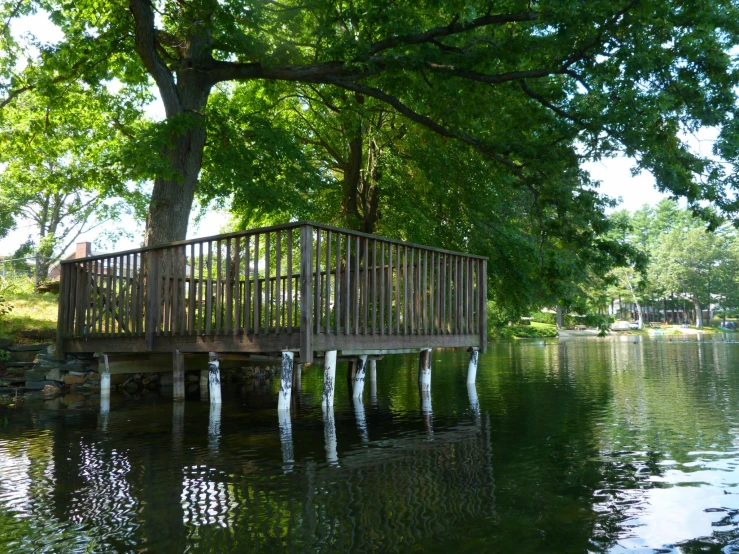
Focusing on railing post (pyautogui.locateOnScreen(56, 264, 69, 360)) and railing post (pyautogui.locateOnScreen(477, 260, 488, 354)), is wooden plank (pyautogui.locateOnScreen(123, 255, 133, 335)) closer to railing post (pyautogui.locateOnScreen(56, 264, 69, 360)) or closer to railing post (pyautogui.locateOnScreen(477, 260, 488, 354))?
railing post (pyautogui.locateOnScreen(56, 264, 69, 360))

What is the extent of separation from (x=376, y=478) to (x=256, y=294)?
13.2 ft

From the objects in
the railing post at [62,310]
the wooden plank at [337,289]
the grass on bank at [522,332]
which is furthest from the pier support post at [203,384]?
the grass on bank at [522,332]

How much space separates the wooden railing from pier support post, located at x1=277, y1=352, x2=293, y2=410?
1.30ft

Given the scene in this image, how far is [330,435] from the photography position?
323 inches

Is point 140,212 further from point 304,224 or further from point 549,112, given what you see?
point 304,224

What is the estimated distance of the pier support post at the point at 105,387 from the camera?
10998 mm

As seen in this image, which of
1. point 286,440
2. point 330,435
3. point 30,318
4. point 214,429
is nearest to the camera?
point 286,440

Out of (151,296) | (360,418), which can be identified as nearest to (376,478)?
(360,418)

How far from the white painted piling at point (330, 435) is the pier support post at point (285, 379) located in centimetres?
62

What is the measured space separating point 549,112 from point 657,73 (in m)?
2.63

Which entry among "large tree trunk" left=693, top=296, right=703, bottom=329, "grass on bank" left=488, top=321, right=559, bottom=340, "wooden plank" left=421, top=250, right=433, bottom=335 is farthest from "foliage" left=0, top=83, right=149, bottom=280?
"large tree trunk" left=693, top=296, right=703, bottom=329

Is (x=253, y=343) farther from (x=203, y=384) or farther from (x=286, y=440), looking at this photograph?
(x=203, y=384)

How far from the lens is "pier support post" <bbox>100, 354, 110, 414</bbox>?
10998mm

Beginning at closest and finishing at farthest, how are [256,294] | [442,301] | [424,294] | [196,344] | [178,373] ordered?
[256,294], [196,344], [178,373], [424,294], [442,301]
